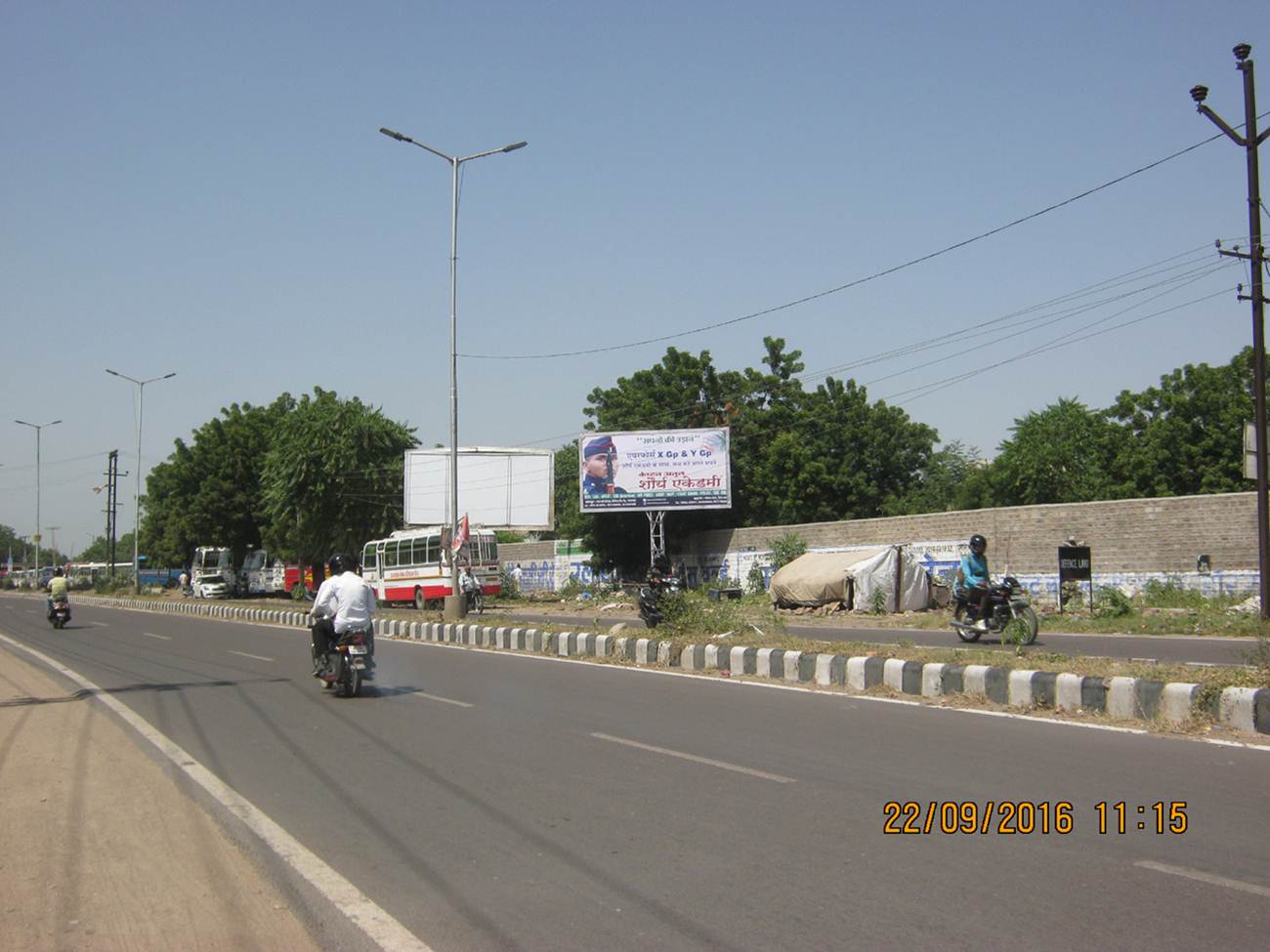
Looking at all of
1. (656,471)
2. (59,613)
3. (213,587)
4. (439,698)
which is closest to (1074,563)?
(439,698)

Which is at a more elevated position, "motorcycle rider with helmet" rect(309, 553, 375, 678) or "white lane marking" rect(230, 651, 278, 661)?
"motorcycle rider with helmet" rect(309, 553, 375, 678)

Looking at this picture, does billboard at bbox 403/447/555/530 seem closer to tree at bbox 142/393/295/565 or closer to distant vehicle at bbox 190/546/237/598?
tree at bbox 142/393/295/565

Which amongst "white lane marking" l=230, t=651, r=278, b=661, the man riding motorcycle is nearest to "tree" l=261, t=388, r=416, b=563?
the man riding motorcycle

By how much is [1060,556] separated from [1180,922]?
20.5 metres

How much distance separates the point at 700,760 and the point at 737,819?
6.23 feet

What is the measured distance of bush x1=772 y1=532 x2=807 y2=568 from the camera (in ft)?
124

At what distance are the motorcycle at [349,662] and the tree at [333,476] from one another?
3635 centimetres

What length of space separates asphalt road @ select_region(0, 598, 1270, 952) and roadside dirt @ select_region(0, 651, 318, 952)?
1.65ft

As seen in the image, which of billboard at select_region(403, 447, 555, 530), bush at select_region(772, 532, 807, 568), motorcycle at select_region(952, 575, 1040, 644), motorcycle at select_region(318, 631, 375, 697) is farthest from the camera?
billboard at select_region(403, 447, 555, 530)

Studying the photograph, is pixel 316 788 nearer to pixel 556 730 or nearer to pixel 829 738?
pixel 556 730
